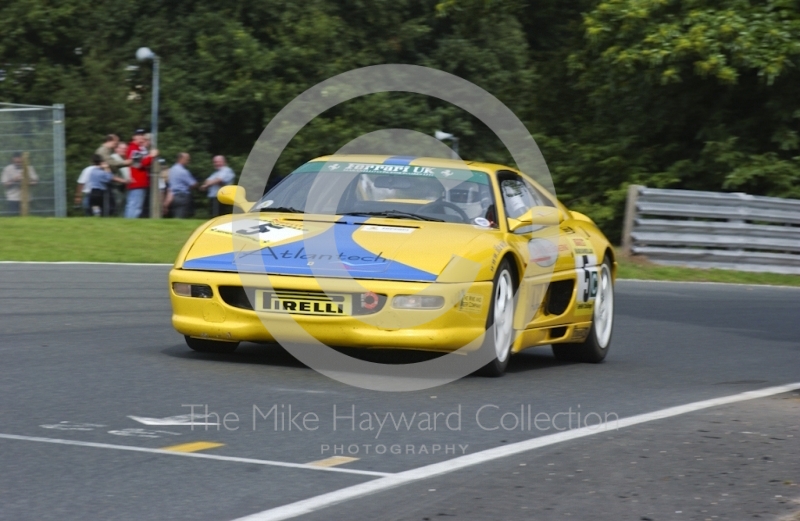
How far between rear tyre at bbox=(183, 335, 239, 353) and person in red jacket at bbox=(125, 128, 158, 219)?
13925mm

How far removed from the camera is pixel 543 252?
344 inches

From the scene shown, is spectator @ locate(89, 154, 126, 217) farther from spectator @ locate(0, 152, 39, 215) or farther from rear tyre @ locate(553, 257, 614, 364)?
rear tyre @ locate(553, 257, 614, 364)

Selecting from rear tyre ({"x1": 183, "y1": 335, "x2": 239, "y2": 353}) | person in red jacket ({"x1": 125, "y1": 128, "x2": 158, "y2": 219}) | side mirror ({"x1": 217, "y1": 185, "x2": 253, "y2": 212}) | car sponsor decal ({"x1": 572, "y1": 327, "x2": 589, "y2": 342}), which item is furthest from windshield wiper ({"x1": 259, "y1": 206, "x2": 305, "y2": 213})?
person in red jacket ({"x1": 125, "y1": 128, "x2": 158, "y2": 219})

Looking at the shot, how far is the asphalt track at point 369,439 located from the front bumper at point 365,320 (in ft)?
0.89

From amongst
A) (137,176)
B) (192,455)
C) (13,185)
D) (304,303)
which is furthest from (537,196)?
(13,185)

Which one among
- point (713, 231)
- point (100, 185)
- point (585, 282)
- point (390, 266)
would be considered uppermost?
point (390, 266)

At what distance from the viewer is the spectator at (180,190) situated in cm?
2283

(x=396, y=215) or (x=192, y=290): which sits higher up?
(x=396, y=215)

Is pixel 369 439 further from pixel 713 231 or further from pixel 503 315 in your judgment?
pixel 713 231

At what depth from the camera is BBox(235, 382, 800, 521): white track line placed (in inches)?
181

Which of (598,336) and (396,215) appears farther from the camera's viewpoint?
(598,336)

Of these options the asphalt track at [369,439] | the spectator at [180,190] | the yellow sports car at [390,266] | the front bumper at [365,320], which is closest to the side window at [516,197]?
the yellow sports car at [390,266]

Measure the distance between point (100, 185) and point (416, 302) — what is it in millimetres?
15539

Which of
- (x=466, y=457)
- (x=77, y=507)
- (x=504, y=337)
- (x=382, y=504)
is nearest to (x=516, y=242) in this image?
(x=504, y=337)
